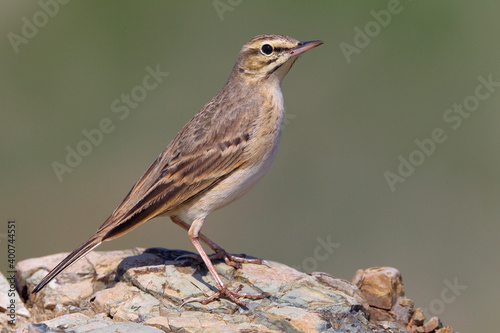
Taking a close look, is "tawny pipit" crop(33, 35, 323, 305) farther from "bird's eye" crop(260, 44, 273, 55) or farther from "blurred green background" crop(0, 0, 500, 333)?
"blurred green background" crop(0, 0, 500, 333)

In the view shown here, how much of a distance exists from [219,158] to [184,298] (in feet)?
6.10

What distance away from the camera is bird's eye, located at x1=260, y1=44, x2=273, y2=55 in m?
10.1

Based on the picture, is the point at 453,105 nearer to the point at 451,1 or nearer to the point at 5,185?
the point at 451,1

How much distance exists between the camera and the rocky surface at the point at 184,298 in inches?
336

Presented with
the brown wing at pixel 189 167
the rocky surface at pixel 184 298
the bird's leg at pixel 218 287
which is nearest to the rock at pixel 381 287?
the rocky surface at pixel 184 298

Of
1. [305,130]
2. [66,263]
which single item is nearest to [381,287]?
[66,263]

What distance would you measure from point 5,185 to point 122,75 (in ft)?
12.4

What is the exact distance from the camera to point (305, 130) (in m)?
16.9

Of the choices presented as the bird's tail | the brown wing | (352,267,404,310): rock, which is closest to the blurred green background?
(352,267,404,310): rock

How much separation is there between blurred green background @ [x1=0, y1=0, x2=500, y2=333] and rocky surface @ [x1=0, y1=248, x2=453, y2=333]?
432cm

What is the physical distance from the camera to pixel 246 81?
10.5m

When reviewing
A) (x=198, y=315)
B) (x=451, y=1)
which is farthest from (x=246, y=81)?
(x=451, y=1)

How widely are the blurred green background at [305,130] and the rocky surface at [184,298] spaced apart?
4.32 m

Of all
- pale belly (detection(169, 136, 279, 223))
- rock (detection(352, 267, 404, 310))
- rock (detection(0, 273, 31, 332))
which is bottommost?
rock (detection(0, 273, 31, 332))
